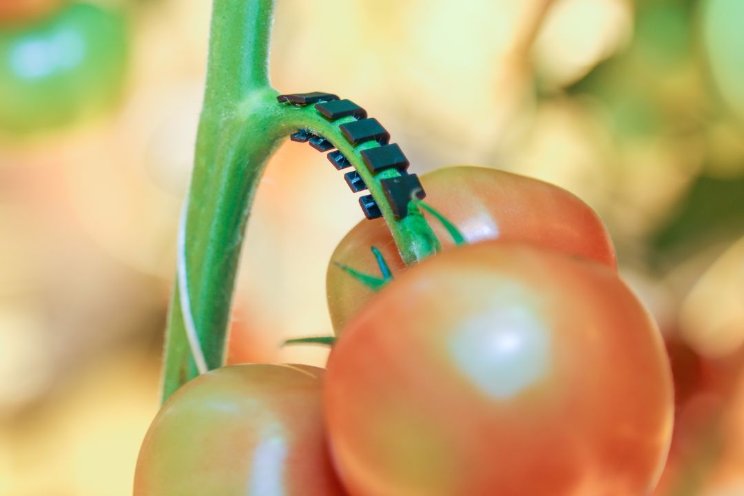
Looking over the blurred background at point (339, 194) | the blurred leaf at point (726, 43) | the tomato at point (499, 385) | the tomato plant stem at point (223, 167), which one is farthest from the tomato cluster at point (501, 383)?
the blurred background at point (339, 194)

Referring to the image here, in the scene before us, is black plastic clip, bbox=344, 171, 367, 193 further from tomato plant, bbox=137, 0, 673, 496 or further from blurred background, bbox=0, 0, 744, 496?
blurred background, bbox=0, 0, 744, 496

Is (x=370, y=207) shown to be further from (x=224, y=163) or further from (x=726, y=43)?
(x=726, y=43)

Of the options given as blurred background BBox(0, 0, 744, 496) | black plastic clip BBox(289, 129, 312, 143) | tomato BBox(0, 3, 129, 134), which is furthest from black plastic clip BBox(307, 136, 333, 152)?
blurred background BBox(0, 0, 744, 496)

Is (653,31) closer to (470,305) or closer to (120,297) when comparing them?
(120,297)

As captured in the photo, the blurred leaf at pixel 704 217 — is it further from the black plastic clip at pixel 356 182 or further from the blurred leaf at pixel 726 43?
the black plastic clip at pixel 356 182

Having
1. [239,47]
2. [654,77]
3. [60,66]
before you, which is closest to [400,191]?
[239,47]

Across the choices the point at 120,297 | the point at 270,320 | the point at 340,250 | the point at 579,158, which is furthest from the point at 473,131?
the point at 340,250
